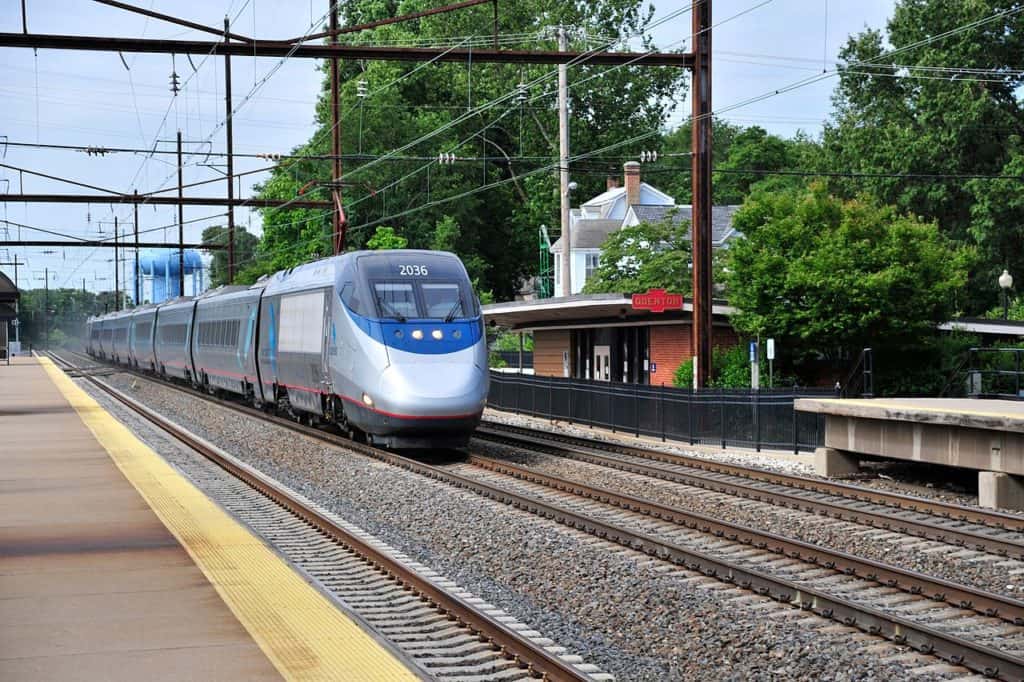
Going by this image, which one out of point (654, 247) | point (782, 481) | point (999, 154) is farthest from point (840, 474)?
point (999, 154)

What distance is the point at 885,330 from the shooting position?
29.4m

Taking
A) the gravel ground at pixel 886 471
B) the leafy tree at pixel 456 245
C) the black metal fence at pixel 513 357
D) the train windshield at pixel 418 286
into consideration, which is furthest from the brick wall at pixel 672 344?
the leafy tree at pixel 456 245

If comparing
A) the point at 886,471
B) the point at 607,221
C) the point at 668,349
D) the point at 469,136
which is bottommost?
the point at 886,471

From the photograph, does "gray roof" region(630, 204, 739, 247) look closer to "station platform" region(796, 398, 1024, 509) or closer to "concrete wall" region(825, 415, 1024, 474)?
"station platform" region(796, 398, 1024, 509)

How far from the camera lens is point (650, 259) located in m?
53.3

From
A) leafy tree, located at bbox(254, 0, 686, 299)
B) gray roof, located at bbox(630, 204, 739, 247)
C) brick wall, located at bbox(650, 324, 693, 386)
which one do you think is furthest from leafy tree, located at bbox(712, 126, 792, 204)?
brick wall, located at bbox(650, 324, 693, 386)

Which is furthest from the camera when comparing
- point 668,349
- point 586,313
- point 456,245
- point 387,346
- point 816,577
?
point 456,245

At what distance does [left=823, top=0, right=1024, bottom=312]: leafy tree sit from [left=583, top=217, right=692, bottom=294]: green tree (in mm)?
10889

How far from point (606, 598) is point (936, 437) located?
8.51m

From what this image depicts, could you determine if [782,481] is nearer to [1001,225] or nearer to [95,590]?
[95,590]

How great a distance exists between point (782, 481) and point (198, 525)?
8.80 metres

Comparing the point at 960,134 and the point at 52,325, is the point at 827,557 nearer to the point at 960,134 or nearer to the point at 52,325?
the point at 960,134

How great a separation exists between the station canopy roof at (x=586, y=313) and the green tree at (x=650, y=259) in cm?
1165

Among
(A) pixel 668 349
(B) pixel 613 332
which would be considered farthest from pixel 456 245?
(A) pixel 668 349
